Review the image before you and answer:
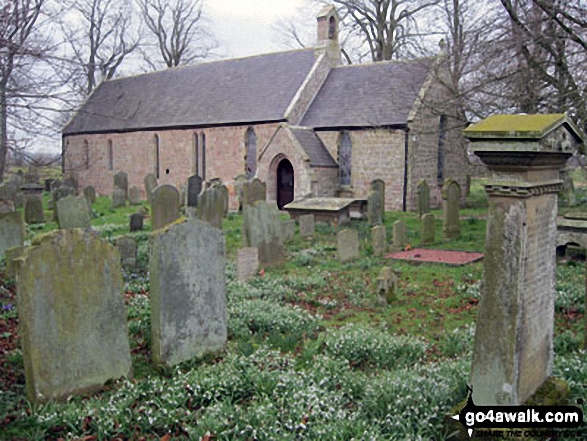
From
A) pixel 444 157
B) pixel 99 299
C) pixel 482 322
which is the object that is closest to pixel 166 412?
pixel 99 299

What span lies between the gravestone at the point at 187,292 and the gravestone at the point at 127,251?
4623 millimetres

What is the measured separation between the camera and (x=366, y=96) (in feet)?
80.9

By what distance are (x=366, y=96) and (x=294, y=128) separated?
3567mm

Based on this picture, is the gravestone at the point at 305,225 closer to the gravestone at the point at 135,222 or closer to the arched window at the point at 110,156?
the gravestone at the point at 135,222

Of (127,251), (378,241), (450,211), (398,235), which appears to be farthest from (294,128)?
(127,251)

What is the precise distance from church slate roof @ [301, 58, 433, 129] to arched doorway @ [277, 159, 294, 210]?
7.46ft

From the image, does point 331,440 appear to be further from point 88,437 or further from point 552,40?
point 552,40

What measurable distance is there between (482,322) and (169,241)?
3383mm

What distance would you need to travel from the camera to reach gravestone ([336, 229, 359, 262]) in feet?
41.3

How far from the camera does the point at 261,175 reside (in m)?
24.6

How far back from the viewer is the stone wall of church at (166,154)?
27.4m

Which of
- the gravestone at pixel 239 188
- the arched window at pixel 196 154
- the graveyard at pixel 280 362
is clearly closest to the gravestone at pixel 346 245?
the graveyard at pixel 280 362

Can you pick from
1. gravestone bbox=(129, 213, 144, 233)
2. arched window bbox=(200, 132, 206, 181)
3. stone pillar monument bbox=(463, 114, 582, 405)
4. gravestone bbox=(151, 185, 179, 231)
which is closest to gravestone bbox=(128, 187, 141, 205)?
arched window bbox=(200, 132, 206, 181)

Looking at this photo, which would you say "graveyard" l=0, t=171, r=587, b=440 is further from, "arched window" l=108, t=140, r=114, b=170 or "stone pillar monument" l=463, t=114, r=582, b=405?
"arched window" l=108, t=140, r=114, b=170
